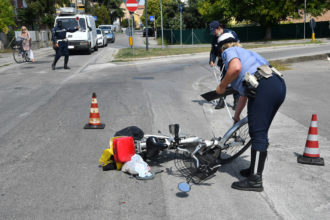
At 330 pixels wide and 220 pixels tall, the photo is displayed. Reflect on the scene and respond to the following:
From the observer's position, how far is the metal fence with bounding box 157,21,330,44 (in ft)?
140

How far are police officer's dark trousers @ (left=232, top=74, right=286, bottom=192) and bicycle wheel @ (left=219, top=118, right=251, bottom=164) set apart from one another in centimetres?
50

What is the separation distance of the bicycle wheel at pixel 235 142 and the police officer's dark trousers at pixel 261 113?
0.50 metres

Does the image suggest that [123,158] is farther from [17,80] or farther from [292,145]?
[17,80]

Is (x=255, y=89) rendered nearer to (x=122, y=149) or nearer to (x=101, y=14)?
(x=122, y=149)

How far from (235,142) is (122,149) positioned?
136 centimetres

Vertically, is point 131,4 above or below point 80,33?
above

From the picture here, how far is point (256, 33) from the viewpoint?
44500 mm

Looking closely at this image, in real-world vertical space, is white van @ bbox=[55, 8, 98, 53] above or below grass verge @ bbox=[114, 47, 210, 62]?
above

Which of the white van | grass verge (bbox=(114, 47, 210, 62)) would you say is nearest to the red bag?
grass verge (bbox=(114, 47, 210, 62))

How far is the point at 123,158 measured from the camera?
458 cm

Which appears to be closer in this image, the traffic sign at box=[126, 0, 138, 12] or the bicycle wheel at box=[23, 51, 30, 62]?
the traffic sign at box=[126, 0, 138, 12]

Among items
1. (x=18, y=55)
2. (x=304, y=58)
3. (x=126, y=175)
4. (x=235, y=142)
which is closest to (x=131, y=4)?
(x=18, y=55)

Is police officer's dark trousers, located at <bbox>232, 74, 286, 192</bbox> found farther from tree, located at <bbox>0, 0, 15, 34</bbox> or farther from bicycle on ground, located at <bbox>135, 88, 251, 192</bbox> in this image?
tree, located at <bbox>0, 0, 15, 34</bbox>

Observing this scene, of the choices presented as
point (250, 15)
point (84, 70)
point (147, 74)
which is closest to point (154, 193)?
point (147, 74)
